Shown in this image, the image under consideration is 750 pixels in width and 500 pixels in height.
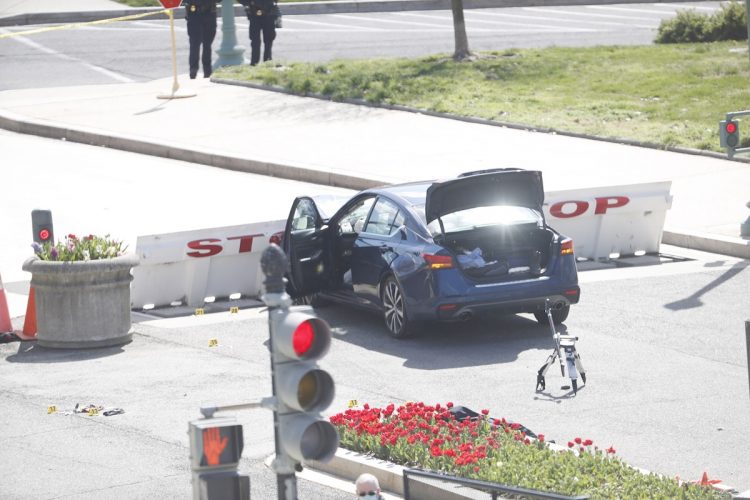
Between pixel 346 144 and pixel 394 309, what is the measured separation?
9.85 m

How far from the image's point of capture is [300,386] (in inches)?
252

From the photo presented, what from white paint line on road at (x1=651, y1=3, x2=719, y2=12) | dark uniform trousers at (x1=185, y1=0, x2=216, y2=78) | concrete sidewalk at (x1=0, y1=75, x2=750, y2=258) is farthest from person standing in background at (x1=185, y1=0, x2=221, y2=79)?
white paint line on road at (x1=651, y1=3, x2=719, y2=12)

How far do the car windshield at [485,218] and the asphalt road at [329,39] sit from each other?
57.5 feet

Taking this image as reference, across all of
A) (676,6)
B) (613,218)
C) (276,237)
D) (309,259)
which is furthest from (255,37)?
(676,6)

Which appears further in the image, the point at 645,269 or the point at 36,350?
the point at 645,269

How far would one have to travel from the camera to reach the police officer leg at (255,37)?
29.4 metres

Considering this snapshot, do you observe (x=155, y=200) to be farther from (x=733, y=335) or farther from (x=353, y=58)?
(x=353, y=58)

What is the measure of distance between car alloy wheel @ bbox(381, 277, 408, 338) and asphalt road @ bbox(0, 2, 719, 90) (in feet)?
56.2

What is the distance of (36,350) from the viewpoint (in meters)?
14.0

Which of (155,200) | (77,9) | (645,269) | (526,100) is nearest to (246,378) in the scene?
(645,269)

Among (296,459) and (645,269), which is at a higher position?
(296,459)

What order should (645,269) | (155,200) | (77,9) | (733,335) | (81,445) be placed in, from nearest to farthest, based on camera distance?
1. (81,445)
2. (733,335)
3. (645,269)
4. (155,200)
5. (77,9)

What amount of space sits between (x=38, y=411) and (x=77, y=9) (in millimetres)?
30122

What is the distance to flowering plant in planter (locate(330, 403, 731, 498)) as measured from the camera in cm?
890
